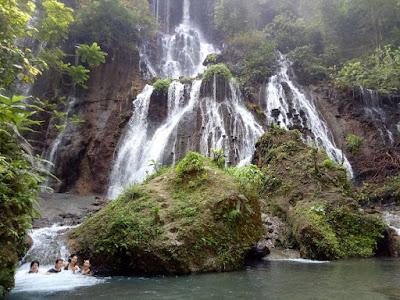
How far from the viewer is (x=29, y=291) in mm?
5312

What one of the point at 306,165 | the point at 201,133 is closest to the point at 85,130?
the point at 201,133

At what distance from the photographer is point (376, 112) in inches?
820

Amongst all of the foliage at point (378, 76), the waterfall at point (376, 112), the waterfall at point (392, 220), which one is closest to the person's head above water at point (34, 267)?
the waterfall at point (392, 220)

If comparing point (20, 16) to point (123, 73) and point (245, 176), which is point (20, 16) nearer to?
point (245, 176)

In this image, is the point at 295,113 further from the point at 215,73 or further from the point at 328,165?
the point at 328,165

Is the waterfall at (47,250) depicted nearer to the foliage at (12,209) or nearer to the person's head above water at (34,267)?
the person's head above water at (34,267)

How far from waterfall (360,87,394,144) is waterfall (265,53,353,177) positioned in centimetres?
315

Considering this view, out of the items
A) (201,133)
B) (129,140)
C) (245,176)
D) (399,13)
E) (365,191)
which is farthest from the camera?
(399,13)

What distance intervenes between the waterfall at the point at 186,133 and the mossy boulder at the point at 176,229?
8457mm

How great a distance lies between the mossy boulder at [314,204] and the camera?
8.41 m

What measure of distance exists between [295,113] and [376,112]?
18.1 feet

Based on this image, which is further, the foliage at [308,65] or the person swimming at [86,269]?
the foliage at [308,65]

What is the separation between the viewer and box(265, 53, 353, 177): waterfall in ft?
61.1

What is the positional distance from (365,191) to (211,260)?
38.6ft
